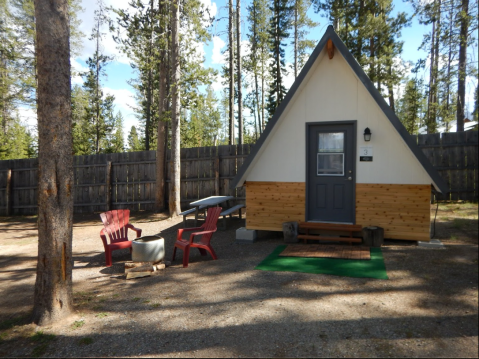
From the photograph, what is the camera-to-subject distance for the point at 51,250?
13.4 feet

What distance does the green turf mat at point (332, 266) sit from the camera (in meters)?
5.16

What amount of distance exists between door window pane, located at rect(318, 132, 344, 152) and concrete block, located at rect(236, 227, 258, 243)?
2.42 m

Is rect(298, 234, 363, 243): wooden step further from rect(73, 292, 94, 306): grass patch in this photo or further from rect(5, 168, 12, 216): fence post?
rect(5, 168, 12, 216): fence post

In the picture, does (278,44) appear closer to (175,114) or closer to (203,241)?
(175,114)

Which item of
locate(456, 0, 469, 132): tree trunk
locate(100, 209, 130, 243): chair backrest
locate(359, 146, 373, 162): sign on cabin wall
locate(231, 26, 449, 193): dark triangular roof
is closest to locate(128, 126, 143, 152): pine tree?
locate(100, 209, 130, 243): chair backrest

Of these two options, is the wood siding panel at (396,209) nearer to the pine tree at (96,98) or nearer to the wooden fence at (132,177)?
the wooden fence at (132,177)

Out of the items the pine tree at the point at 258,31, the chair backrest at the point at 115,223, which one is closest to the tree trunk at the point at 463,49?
the chair backrest at the point at 115,223

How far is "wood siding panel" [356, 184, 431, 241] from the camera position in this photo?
6.52 m

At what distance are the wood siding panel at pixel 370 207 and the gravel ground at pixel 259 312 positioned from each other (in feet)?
2.07

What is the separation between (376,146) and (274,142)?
2.13 m

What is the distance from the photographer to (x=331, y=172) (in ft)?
24.0

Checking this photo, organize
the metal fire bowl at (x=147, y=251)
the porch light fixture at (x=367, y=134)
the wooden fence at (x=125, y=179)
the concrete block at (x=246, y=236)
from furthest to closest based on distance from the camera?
1. the wooden fence at (x=125, y=179)
2. the concrete block at (x=246, y=236)
3. the porch light fixture at (x=367, y=134)
4. the metal fire bowl at (x=147, y=251)

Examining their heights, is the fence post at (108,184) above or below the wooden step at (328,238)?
above

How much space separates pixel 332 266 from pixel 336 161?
258 centimetres
